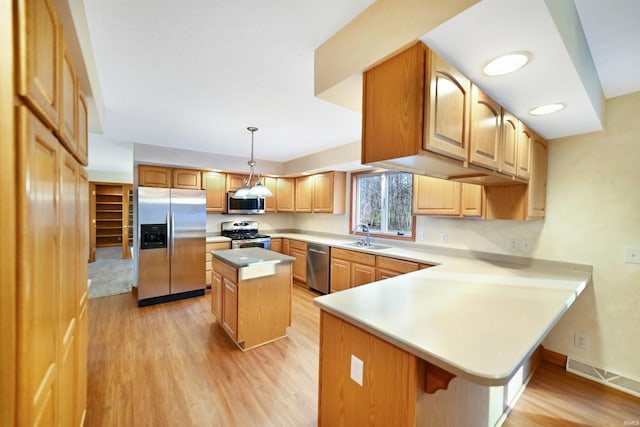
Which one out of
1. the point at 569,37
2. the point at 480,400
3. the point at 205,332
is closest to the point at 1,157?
→ the point at 569,37

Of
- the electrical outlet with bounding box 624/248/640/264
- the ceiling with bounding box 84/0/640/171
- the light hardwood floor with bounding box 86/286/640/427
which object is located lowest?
the light hardwood floor with bounding box 86/286/640/427

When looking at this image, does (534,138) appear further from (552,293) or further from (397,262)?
(397,262)

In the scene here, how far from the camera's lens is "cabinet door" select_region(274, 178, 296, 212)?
5363 millimetres

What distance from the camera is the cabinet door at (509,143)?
5.64 feet

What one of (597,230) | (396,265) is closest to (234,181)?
(396,265)

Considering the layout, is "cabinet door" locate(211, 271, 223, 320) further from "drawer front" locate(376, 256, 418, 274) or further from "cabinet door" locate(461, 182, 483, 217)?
"cabinet door" locate(461, 182, 483, 217)

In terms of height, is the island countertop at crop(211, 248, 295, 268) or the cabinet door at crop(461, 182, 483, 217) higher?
the cabinet door at crop(461, 182, 483, 217)

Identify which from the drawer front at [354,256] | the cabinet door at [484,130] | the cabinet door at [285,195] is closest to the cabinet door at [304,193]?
the cabinet door at [285,195]

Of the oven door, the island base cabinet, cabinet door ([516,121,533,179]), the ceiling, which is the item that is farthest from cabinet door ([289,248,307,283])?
cabinet door ([516,121,533,179])

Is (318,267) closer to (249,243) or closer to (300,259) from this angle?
(300,259)

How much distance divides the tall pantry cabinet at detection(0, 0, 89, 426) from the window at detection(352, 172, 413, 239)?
345 cm

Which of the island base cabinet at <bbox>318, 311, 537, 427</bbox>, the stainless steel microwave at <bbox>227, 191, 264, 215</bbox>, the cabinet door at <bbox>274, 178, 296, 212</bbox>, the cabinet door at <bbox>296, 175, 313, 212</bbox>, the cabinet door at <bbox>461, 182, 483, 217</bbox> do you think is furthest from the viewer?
the cabinet door at <bbox>274, 178, 296, 212</bbox>

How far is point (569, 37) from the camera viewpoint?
116cm

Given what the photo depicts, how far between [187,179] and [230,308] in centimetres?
253
